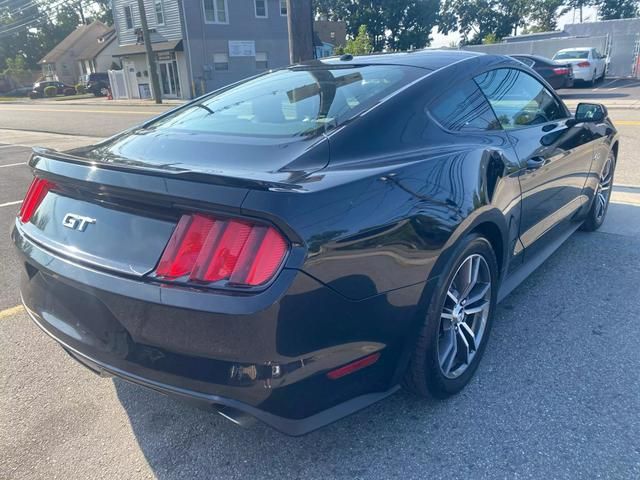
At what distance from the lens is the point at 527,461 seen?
6.94 ft

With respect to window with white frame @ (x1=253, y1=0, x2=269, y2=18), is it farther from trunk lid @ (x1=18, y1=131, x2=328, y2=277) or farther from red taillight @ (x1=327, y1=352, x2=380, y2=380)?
red taillight @ (x1=327, y1=352, x2=380, y2=380)

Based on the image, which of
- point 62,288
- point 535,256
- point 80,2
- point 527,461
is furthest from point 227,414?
point 80,2

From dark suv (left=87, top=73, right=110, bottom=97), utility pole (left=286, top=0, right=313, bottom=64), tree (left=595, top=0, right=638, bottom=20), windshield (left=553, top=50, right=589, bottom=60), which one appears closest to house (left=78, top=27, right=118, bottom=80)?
dark suv (left=87, top=73, right=110, bottom=97)

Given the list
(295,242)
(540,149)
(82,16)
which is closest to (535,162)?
(540,149)

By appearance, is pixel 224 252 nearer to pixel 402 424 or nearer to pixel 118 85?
pixel 402 424

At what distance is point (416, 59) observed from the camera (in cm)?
297

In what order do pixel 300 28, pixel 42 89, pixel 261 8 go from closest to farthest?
pixel 300 28 → pixel 261 8 → pixel 42 89

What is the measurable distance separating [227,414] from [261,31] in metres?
32.7

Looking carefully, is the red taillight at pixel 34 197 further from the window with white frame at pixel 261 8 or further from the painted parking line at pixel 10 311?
the window with white frame at pixel 261 8

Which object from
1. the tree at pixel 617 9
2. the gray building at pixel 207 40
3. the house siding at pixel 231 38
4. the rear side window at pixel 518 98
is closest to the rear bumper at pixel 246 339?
the rear side window at pixel 518 98

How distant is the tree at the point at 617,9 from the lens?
58.3 metres

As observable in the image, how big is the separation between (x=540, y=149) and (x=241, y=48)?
3058cm

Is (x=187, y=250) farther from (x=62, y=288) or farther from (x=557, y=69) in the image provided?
(x=557, y=69)

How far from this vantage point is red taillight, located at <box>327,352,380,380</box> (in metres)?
1.89
